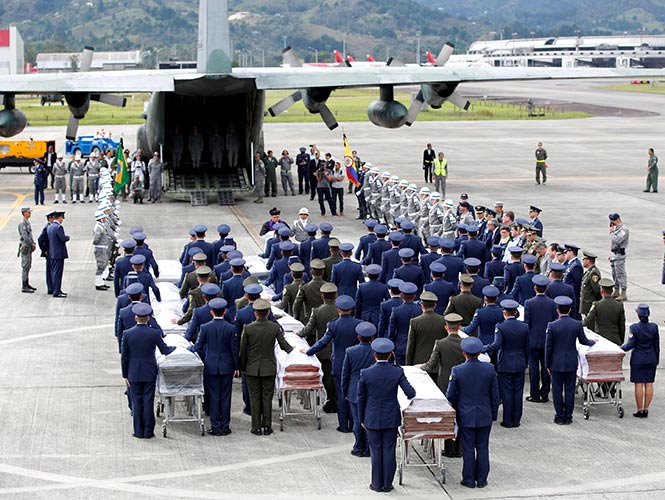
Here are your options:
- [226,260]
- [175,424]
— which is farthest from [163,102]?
[175,424]

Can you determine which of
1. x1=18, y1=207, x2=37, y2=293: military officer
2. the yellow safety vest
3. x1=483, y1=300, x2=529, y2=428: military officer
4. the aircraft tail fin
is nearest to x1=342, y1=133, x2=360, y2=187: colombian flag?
the yellow safety vest

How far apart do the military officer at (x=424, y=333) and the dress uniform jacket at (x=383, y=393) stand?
70.0 inches

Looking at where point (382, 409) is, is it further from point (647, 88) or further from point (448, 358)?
point (647, 88)

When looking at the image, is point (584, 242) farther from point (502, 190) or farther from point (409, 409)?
point (409, 409)

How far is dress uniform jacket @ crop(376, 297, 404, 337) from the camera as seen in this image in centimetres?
1325

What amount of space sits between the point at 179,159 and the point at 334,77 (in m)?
5.66

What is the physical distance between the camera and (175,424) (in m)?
12.9

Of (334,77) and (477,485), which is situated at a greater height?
(334,77)

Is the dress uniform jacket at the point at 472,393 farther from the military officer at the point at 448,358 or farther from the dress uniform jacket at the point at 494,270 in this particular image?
the dress uniform jacket at the point at 494,270

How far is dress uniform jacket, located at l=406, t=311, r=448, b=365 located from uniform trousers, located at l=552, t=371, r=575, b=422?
5.11ft

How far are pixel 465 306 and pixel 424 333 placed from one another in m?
1.43

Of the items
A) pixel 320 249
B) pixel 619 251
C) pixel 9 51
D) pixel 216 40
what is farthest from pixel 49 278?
pixel 9 51

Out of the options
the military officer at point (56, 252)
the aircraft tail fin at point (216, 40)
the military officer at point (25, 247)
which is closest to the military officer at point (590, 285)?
the military officer at point (56, 252)

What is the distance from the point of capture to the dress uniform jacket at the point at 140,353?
39.9 feet
